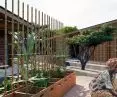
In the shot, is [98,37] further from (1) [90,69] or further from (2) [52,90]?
(2) [52,90]

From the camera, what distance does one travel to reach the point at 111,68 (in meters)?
4.64

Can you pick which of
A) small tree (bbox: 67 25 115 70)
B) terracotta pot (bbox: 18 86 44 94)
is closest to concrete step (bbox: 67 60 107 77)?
small tree (bbox: 67 25 115 70)

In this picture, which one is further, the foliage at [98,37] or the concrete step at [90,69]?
the foliage at [98,37]

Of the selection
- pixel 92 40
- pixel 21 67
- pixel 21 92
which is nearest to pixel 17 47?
pixel 21 67

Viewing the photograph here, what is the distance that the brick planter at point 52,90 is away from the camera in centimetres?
549

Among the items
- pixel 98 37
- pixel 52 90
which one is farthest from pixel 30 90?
pixel 98 37

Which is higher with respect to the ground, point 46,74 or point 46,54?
point 46,54

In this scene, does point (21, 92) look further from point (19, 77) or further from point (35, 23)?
point (35, 23)

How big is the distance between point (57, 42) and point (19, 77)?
178 inches

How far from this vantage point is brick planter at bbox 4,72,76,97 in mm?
5488

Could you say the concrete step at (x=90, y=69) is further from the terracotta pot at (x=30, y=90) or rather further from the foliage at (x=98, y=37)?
the terracotta pot at (x=30, y=90)

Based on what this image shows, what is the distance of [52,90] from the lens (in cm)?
659

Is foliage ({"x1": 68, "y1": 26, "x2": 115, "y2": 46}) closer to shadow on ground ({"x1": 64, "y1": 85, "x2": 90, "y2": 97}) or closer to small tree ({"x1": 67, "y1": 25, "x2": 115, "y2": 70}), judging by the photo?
small tree ({"x1": 67, "y1": 25, "x2": 115, "y2": 70})

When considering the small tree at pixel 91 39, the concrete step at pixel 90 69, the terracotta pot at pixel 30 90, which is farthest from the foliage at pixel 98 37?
the terracotta pot at pixel 30 90
